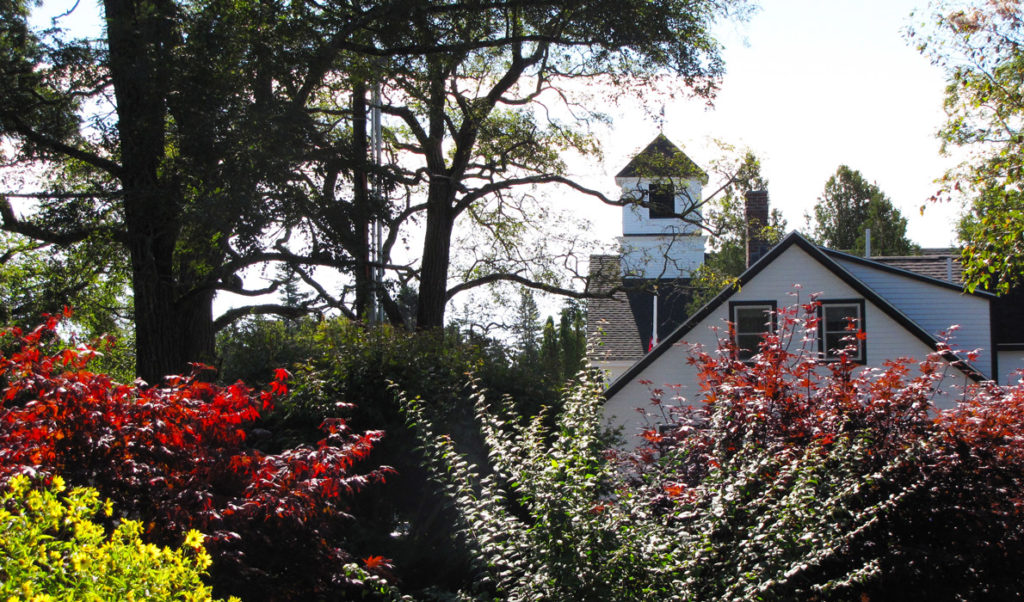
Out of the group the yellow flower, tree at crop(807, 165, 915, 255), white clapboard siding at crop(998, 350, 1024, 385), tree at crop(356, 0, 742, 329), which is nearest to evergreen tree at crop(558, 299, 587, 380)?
tree at crop(356, 0, 742, 329)

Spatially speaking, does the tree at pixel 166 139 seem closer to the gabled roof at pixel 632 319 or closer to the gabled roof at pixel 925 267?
the gabled roof at pixel 925 267

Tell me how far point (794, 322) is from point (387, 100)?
13.1 meters

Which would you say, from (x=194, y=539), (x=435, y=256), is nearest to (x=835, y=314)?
(x=435, y=256)

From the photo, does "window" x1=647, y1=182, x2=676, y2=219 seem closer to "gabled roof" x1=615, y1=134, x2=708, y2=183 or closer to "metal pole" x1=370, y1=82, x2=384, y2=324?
"gabled roof" x1=615, y1=134, x2=708, y2=183

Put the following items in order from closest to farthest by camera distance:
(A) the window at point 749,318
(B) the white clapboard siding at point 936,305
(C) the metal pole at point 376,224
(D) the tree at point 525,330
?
1. (D) the tree at point 525,330
2. (C) the metal pole at point 376,224
3. (A) the window at point 749,318
4. (B) the white clapboard siding at point 936,305

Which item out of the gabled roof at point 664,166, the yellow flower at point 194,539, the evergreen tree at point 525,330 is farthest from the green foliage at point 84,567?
the gabled roof at point 664,166

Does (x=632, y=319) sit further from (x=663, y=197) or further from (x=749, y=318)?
(x=663, y=197)

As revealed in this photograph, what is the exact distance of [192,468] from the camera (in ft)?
17.3

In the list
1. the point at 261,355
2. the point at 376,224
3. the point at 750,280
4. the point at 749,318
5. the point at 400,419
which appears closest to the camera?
the point at 400,419

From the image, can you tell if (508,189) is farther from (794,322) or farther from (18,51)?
(794,322)

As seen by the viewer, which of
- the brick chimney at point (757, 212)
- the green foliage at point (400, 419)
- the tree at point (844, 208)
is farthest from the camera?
the tree at point (844, 208)

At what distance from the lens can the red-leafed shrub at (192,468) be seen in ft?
15.6

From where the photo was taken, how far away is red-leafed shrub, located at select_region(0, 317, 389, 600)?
4.74 meters

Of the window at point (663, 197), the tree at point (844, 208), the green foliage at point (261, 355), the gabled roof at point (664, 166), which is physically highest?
the tree at point (844, 208)
